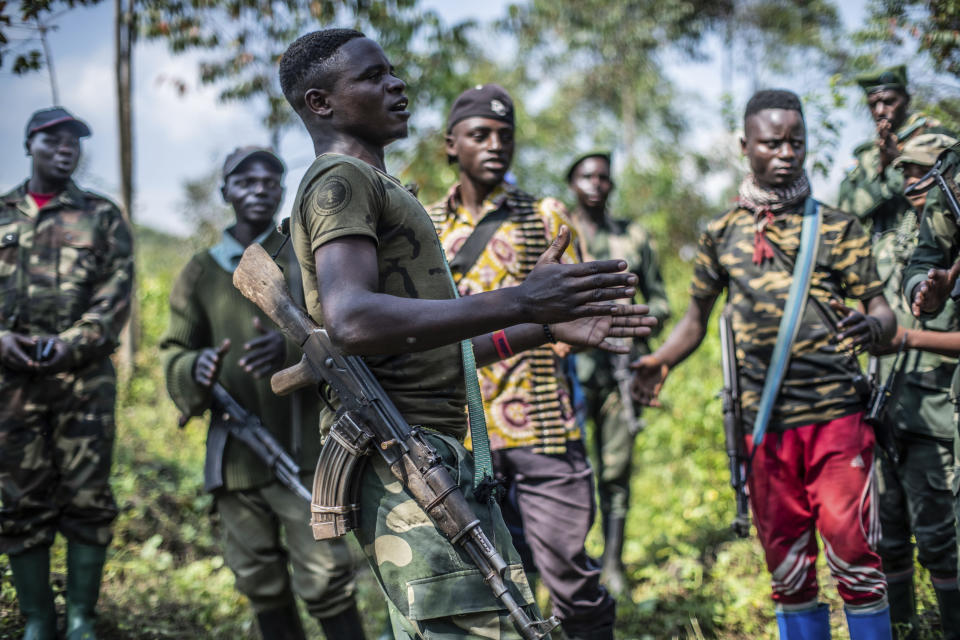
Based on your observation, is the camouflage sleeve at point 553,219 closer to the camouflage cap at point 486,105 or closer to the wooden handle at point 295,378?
the camouflage cap at point 486,105

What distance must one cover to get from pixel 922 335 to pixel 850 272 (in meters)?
0.38

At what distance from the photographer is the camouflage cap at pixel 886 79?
14.4 feet

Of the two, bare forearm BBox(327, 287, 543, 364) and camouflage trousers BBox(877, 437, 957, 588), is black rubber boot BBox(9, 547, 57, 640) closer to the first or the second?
bare forearm BBox(327, 287, 543, 364)

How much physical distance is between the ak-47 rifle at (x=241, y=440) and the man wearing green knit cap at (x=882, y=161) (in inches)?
123

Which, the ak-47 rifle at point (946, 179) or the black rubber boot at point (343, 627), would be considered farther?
the black rubber boot at point (343, 627)

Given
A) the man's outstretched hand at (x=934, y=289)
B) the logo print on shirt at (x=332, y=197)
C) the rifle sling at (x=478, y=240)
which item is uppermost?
the rifle sling at (x=478, y=240)

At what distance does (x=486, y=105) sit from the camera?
3.93m

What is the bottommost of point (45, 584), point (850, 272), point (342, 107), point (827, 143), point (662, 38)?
point (45, 584)

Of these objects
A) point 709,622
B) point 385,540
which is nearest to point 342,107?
point 385,540

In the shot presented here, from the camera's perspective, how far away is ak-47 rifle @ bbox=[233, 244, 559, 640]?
2150 millimetres

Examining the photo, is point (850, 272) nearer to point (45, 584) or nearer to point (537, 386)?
point (537, 386)

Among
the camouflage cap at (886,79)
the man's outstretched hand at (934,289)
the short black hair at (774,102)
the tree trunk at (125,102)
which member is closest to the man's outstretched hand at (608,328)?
the man's outstretched hand at (934,289)

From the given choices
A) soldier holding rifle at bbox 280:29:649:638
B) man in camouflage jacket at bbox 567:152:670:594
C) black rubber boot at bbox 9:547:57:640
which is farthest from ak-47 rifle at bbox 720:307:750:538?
black rubber boot at bbox 9:547:57:640

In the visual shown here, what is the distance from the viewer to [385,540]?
87.0 inches
